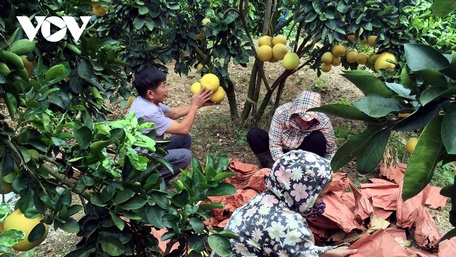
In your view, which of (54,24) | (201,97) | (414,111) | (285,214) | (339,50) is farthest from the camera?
(339,50)

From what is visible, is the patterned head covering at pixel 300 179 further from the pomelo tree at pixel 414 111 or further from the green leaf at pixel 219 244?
the pomelo tree at pixel 414 111

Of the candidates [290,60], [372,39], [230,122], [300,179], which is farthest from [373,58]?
[300,179]

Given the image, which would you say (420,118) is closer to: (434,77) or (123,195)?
(434,77)

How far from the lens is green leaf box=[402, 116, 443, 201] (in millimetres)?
726

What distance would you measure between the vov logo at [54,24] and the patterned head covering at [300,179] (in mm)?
907

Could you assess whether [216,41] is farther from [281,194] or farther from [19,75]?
[19,75]

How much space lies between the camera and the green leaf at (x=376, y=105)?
0.77 metres

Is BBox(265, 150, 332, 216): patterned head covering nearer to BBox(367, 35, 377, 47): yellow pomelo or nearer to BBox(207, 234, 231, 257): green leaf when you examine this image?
BBox(207, 234, 231, 257): green leaf

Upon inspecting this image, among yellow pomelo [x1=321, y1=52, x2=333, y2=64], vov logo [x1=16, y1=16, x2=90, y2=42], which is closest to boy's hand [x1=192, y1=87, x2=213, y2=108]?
yellow pomelo [x1=321, y1=52, x2=333, y2=64]

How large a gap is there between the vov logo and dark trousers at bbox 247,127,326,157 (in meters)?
2.01

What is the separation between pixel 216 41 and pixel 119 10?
2.24ft

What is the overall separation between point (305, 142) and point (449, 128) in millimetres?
2496

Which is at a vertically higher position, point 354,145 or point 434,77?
point 434,77

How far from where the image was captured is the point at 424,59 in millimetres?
788
